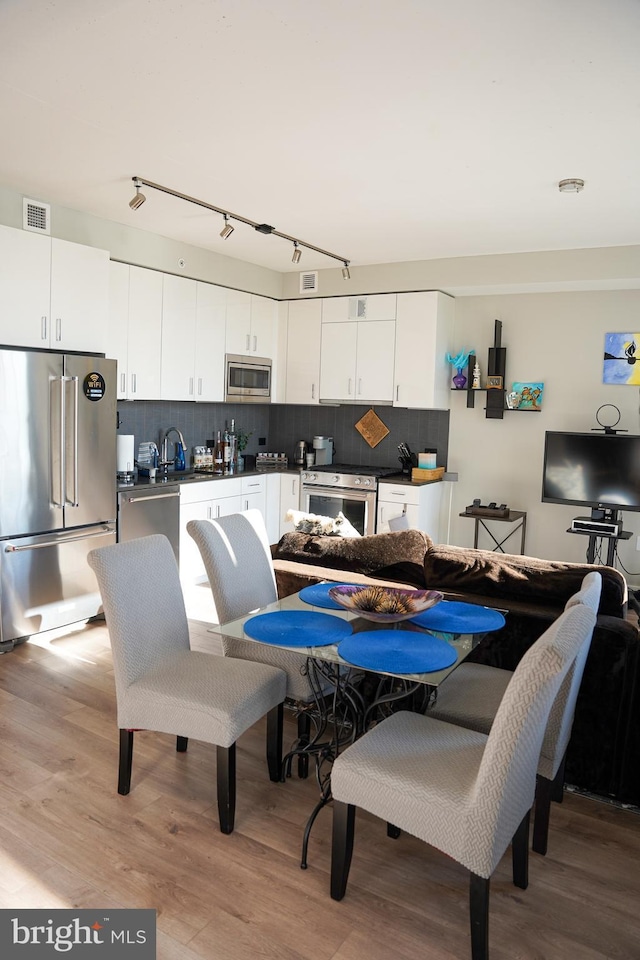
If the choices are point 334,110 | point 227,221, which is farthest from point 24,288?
point 334,110

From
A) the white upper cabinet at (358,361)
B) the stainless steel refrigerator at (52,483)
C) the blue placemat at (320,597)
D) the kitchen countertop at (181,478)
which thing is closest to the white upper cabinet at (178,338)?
the kitchen countertop at (181,478)

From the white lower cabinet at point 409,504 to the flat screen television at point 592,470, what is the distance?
0.96 m

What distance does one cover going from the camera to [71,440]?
4.42 m

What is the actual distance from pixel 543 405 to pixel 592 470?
2.63 feet

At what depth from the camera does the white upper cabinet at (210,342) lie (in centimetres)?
581

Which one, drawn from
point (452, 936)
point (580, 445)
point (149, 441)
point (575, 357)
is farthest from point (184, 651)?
point (575, 357)

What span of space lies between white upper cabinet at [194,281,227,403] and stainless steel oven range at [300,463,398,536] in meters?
1.13

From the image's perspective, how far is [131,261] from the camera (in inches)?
201

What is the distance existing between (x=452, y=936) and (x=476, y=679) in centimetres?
90

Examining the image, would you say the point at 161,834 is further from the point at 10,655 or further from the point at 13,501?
the point at 13,501

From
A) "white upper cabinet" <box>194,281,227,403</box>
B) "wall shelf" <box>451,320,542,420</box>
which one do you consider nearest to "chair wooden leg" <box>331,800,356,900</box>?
"white upper cabinet" <box>194,281,227,403</box>

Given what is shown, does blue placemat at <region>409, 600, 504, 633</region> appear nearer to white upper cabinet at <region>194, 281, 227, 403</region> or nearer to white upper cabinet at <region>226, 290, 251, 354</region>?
white upper cabinet at <region>194, 281, 227, 403</region>

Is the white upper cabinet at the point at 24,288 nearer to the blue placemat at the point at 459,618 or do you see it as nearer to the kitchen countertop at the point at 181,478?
the kitchen countertop at the point at 181,478

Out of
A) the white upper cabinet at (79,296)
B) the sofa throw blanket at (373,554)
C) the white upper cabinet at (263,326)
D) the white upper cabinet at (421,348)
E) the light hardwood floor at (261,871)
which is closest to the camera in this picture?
the light hardwood floor at (261,871)
